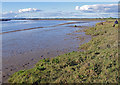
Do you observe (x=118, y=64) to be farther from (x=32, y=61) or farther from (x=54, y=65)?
(x=32, y=61)

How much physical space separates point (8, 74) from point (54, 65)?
3775mm

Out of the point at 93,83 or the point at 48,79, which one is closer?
the point at 93,83

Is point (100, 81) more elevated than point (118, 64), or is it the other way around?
point (118, 64)

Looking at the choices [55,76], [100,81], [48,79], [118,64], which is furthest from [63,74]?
[118,64]

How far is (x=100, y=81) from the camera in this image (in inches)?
303

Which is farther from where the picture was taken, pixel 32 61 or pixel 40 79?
pixel 32 61

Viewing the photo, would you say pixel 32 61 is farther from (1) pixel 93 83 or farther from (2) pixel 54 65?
(1) pixel 93 83

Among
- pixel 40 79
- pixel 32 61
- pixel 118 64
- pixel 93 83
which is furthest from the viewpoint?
pixel 32 61

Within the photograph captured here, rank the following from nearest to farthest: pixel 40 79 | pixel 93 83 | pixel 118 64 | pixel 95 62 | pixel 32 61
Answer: pixel 93 83 → pixel 40 79 → pixel 118 64 → pixel 95 62 → pixel 32 61

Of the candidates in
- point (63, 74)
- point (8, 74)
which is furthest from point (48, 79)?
point (8, 74)

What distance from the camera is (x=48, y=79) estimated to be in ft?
27.5

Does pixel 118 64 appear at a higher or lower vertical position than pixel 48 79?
higher

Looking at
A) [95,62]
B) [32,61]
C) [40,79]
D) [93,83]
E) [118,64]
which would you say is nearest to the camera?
[93,83]

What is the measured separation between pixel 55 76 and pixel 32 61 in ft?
16.0
